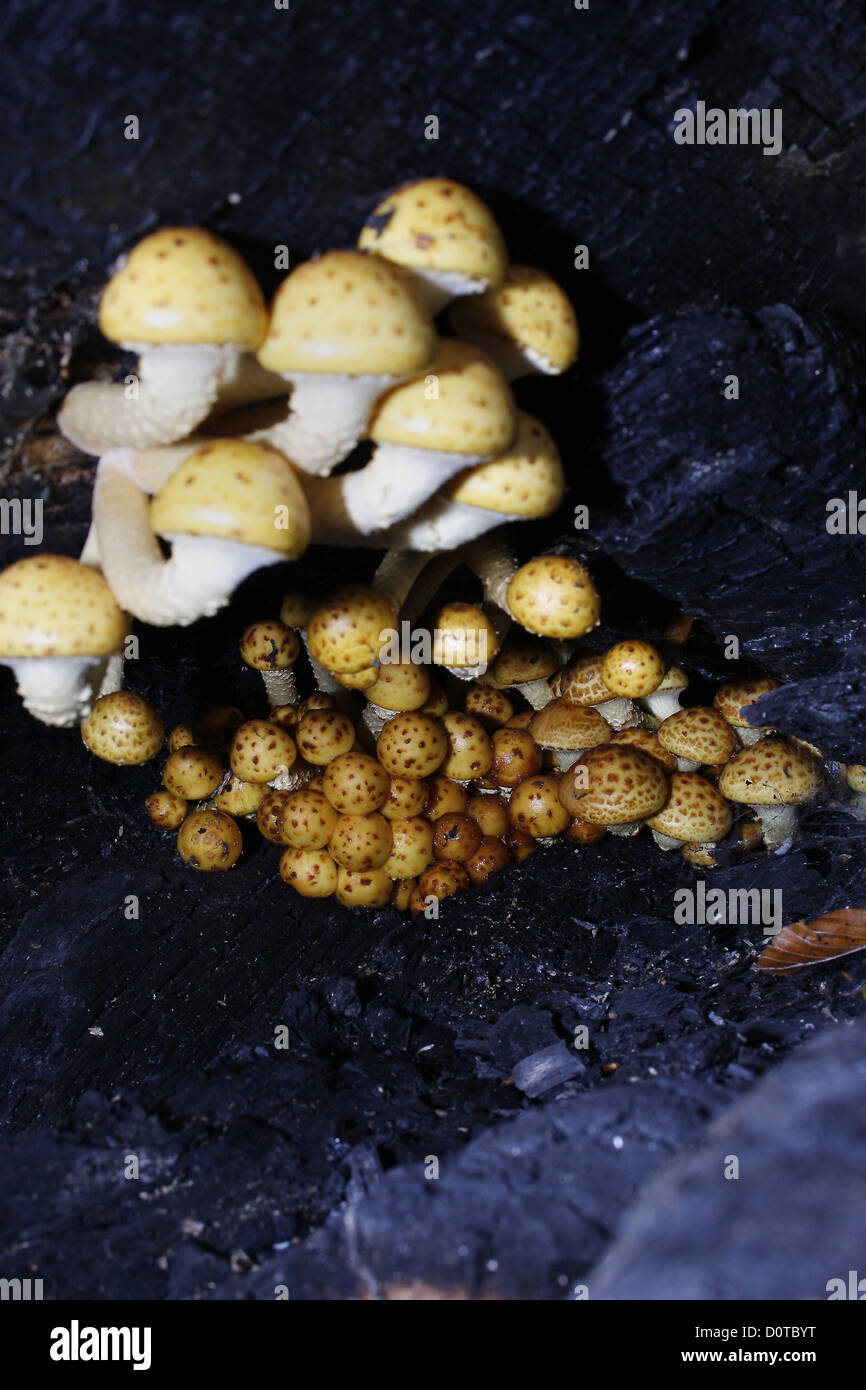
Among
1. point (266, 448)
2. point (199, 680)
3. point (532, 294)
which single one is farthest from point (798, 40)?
point (199, 680)

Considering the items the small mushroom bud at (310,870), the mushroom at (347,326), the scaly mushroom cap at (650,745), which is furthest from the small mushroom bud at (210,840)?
the mushroom at (347,326)

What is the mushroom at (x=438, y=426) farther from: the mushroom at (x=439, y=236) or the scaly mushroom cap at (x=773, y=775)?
the scaly mushroom cap at (x=773, y=775)

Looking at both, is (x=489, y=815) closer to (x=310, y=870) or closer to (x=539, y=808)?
(x=539, y=808)

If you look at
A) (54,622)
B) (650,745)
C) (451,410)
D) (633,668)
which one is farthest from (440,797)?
(451,410)

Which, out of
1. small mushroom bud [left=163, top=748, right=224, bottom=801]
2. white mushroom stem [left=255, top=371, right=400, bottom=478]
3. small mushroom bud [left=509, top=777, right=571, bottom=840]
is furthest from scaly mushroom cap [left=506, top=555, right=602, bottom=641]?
small mushroom bud [left=163, top=748, right=224, bottom=801]

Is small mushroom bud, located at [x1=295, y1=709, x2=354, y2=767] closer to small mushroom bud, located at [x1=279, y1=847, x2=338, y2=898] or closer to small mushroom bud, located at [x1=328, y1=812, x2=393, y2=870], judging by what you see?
small mushroom bud, located at [x1=328, y1=812, x2=393, y2=870]

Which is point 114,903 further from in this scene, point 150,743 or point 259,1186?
point 259,1186
